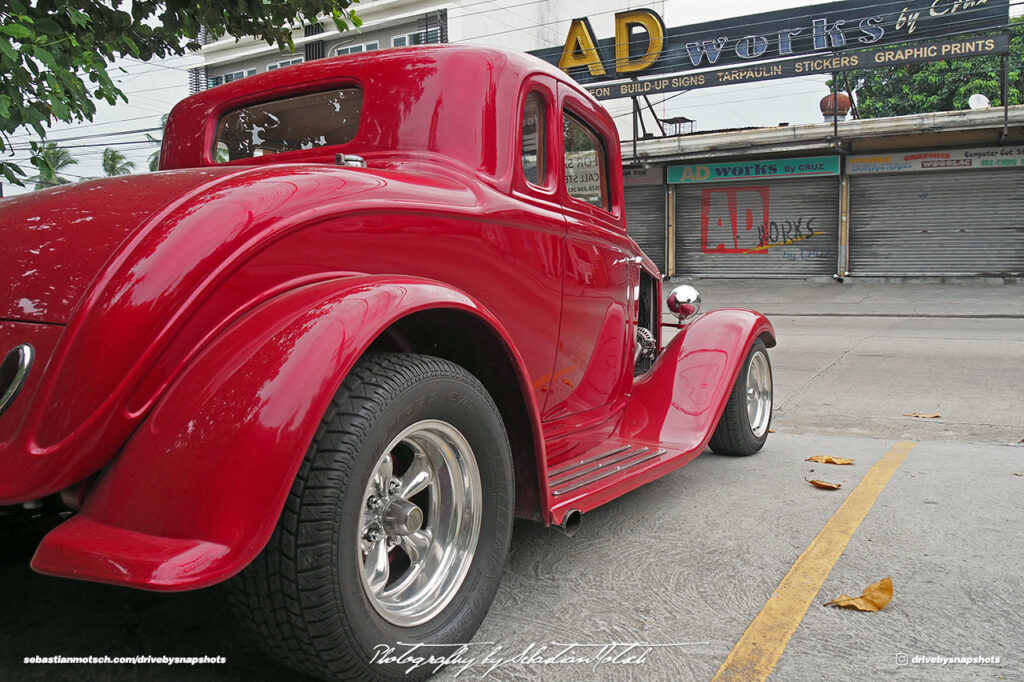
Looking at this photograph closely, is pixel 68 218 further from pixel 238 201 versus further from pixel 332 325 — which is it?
pixel 332 325

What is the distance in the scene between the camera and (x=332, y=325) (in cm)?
178

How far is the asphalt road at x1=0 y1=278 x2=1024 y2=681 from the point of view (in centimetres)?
208

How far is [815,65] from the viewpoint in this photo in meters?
17.5

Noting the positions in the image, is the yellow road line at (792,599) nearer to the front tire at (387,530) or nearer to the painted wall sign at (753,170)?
the front tire at (387,530)

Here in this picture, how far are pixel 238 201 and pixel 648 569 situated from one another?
182 cm

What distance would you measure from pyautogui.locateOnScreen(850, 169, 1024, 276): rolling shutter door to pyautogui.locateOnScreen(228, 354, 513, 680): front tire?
63.0ft

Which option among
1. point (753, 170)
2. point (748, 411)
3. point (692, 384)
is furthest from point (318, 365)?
point (753, 170)

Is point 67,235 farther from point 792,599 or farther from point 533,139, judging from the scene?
point 792,599

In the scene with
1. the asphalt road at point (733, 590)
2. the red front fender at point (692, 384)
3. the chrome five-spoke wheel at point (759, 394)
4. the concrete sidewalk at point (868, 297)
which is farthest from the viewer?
the concrete sidewalk at point (868, 297)

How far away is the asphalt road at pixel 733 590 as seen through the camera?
208 cm

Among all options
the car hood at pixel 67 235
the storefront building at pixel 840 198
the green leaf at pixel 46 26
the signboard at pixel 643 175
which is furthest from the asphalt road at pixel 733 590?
the signboard at pixel 643 175

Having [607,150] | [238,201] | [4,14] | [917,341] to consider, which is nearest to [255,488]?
[238,201]

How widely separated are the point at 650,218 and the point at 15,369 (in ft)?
68.8

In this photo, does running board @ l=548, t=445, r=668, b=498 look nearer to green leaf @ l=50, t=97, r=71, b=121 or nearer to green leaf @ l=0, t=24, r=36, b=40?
green leaf @ l=0, t=24, r=36, b=40
